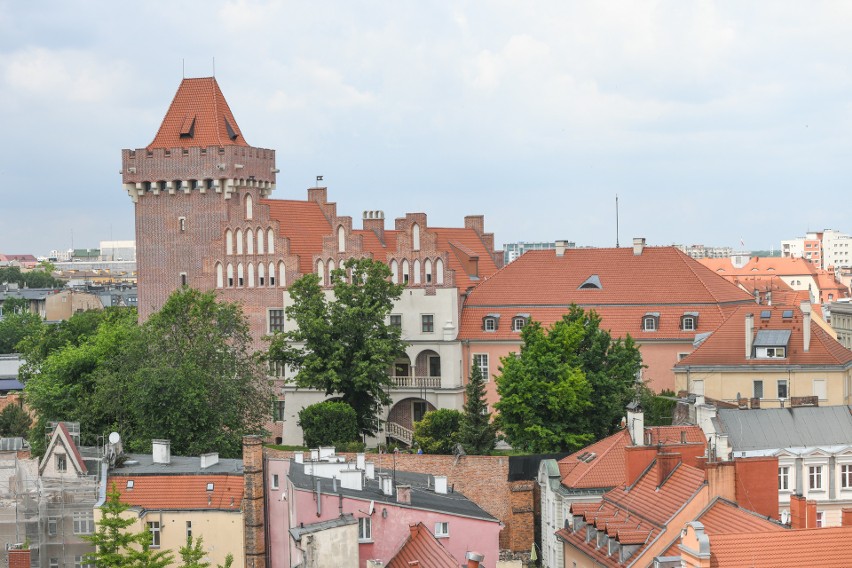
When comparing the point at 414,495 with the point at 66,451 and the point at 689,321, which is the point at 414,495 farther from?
the point at 689,321

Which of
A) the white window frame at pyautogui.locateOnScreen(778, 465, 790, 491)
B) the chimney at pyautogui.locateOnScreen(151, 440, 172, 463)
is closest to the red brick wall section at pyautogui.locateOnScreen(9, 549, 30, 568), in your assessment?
the chimney at pyautogui.locateOnScreen(151, 440, 172, 463)

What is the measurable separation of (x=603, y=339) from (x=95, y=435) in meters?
23.1

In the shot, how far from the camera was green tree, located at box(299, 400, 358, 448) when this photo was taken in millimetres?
71250

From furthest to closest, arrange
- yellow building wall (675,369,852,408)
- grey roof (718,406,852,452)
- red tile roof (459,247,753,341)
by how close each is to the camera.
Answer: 1. red tile roof (459,247,753,341)
2. yellow building wall (675,369,852,408)
3. grey roof (718,406,852,452)

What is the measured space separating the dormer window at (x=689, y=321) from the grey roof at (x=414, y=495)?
21.3 metres

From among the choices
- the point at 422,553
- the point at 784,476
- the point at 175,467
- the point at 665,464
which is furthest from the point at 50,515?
the point at 784,476

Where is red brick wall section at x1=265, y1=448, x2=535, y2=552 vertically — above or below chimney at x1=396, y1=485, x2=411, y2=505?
below

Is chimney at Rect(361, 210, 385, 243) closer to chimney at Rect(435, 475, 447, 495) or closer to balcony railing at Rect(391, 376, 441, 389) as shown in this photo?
balcony railing at Rect(391, 376, 441, 389)

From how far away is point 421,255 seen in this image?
79500 mm

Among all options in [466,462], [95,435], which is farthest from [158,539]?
[95,435]

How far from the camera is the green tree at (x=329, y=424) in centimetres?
7125

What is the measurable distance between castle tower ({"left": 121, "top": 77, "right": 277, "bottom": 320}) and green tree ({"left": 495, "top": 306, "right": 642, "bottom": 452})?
21.2 metres

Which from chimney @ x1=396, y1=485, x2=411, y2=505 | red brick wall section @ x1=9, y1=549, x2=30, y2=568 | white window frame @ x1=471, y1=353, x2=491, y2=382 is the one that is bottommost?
red brick wall section @ x1=9, y1=549, x2=30, y2=568

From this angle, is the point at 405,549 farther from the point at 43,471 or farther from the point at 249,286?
the point at 249,286
